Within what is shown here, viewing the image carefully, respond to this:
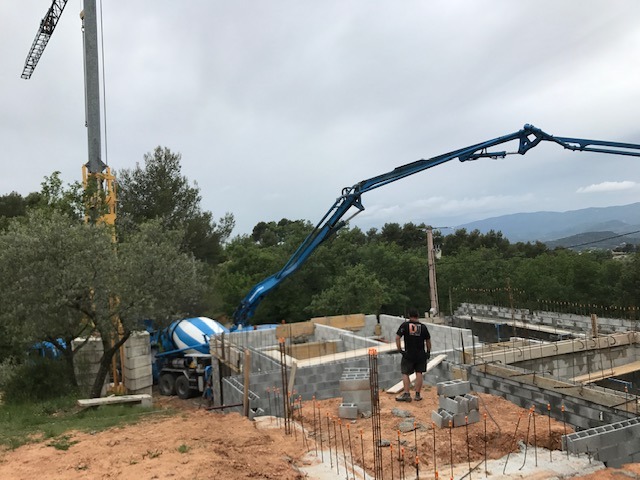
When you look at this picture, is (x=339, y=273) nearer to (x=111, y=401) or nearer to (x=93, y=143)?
(x=93, y=143)

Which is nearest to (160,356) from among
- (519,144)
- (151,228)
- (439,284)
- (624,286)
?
(151,228)

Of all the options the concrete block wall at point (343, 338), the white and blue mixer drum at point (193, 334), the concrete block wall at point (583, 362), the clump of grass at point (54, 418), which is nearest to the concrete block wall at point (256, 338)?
the white and blue mixer drum at point (193, 334)

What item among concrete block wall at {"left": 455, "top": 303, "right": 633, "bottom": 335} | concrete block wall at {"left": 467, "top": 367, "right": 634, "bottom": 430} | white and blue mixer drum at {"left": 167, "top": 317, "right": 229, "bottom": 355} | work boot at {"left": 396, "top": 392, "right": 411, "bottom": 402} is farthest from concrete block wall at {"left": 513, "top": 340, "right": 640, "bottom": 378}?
white and blue mixer drum at {"left": 167, "top": 317, "right": 229, "bottom": 355}

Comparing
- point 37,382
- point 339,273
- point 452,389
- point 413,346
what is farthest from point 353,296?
point 452,389

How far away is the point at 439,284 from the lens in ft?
120

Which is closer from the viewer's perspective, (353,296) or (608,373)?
(608,373)

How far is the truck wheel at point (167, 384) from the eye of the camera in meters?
17.4

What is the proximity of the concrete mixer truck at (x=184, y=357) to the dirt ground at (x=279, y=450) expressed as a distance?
804 cm

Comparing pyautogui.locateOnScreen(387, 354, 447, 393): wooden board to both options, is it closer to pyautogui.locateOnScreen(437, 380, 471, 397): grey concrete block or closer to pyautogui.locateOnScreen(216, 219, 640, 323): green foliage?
pyautogui.locateOnScreen(437, 380, 471, 397): grey concrete block

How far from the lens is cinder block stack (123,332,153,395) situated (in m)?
16.6

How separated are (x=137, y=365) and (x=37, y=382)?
321 centimetres

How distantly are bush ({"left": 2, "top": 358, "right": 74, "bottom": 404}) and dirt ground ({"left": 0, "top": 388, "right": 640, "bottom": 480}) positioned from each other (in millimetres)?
6928

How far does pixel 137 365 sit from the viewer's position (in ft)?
54.5

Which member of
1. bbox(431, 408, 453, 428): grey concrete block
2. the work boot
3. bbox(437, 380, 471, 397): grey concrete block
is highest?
bbox(437, 380, 471, 397): grey concrete block
